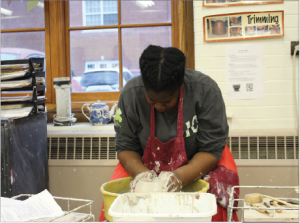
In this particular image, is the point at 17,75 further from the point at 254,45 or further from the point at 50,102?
the point at 254,45

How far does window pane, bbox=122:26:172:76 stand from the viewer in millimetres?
2297

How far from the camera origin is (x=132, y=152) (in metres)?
1.39

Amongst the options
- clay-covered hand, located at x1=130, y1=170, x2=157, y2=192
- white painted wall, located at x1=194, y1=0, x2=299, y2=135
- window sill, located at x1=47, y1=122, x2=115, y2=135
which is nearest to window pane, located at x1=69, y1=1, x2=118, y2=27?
white painted wall, located at x1=194, y1=0, x2=299, y2=135

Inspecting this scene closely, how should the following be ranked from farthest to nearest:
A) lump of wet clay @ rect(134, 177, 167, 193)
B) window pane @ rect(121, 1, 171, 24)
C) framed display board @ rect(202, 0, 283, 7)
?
window pane @ rect(121, 1, 171, 24)
framed display board @ rect(202, 0, 283, 7)
lump of wet clay @ rect(134, 177, 167, 193)

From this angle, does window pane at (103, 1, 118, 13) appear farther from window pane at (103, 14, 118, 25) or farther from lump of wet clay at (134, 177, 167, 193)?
lump of wet clay at (134, 177, 167, 193)

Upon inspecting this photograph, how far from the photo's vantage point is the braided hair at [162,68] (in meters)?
1.07

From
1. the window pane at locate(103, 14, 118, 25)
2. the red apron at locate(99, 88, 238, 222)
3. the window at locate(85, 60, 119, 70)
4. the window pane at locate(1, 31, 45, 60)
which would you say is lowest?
the red apron at locate(99, 88, 238, 222)

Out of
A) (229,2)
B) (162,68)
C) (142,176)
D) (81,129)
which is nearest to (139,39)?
(229,2)

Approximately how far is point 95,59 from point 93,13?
0.38m

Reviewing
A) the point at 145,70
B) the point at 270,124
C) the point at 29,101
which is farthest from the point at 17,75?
the point at 270,124

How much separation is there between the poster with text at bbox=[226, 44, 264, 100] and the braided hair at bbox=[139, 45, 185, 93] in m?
1.00

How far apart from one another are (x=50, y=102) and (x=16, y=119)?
0.77 m

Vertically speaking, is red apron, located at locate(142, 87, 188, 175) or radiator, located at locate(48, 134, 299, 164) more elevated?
red apron, located at locate(142, 87, 188, 175)

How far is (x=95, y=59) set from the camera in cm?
234
